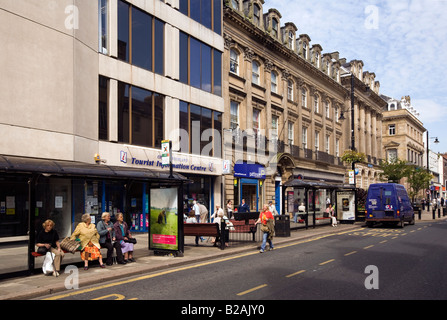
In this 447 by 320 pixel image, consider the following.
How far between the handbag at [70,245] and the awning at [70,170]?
1.72 meters

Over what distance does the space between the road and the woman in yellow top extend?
160 centimetres

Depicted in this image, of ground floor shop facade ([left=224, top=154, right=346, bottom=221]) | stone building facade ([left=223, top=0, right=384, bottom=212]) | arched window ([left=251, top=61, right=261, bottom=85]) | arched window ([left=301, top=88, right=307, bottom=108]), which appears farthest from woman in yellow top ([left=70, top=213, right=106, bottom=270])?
arched window ([left=301, top=88, right=307, bottom=108])

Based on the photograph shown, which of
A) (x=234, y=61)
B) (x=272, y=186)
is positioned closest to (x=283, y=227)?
(x=272, y=186)

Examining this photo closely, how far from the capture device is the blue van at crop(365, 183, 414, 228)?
971 inches

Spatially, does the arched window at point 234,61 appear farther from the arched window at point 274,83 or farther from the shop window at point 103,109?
the shop window at point 103,109

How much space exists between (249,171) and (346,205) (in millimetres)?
7004

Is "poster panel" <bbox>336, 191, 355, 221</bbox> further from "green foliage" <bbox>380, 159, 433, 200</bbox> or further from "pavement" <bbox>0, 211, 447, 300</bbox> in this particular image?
"green foliage" <bbox>380, 159, 433, 200</bbox>

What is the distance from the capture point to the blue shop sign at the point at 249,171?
27.5 m

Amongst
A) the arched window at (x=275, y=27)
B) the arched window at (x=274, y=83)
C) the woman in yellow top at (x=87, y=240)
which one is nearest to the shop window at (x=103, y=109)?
the woman in yellow top at (x=87, y=240)

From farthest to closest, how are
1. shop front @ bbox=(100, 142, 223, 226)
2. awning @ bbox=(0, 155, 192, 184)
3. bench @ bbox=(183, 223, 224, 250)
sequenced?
shop front @ bbox=(100, 142, 223, 226)
bench @ bbox=(183, 223, 224, 250)
awning @ bbox=(0, 155, 192, 184)

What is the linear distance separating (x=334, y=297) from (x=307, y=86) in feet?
109

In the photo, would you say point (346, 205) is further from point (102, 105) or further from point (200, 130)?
point (102, 105)

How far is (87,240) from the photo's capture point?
35.9ft

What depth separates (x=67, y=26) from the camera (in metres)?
16.4
